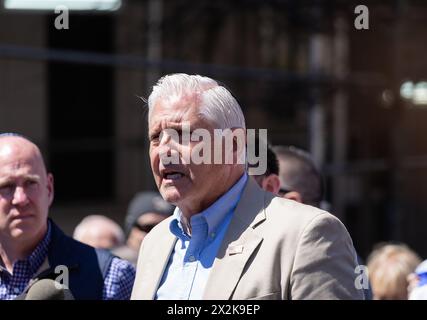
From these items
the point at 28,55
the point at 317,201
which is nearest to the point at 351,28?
the point at 28,55

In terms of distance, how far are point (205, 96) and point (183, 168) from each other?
0.70 ft

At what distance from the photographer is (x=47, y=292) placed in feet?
9.07

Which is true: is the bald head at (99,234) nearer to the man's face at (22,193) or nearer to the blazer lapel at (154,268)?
the man's face at (22,193)

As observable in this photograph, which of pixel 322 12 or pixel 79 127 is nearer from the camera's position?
pixel 322 12

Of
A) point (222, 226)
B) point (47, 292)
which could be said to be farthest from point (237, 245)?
point (47, 292)

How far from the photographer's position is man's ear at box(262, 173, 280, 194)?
3745mm

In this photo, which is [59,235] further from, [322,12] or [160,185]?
[322,12]

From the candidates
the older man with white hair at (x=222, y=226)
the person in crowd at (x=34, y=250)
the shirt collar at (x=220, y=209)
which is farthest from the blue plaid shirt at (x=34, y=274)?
the shirt collar at (x=220, y=209)

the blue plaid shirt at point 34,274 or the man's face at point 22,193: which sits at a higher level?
the man's face at point 22,193

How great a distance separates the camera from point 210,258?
2.74 metres

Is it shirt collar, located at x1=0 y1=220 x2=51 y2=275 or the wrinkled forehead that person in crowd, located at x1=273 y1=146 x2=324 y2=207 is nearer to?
shirt collar, located at x1=0 y1=220 x2=51 y2=275

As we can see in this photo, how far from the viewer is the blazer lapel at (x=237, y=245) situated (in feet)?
8.57

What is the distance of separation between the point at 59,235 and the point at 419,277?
1.32 m

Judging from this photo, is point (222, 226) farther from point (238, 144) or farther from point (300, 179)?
point (300, 179)
